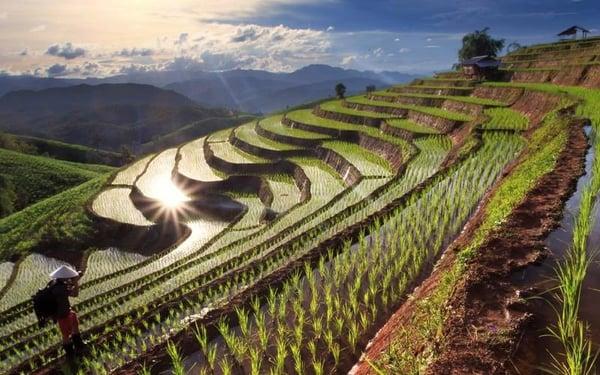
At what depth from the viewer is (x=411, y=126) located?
83.1 ft

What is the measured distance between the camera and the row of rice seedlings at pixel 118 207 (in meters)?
22.2

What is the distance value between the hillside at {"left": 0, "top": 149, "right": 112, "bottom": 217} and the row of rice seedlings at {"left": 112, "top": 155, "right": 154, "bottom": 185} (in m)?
10.5

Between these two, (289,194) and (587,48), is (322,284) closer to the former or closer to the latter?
(289,194)

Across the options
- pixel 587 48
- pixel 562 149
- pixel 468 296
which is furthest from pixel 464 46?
pixel 468 296

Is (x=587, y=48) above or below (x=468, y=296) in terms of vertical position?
above

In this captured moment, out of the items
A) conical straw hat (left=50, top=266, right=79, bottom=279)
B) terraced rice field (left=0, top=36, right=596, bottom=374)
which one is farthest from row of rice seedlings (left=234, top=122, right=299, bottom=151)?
conical straw hat (left=50, top=266, right=79, bottom=279)

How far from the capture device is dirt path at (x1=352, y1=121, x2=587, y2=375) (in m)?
4.29

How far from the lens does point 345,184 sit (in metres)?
20.5

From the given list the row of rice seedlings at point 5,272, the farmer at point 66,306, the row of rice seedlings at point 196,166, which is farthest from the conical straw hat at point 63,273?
the row of rice seedlings at point 196,166

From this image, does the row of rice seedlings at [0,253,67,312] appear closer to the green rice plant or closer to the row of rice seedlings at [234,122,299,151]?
the green rice plant

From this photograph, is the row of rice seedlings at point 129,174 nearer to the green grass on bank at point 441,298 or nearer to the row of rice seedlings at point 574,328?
the green grass on bank at point 441,298

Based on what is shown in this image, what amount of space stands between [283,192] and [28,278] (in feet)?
40.4

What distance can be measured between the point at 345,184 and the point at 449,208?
1000cm

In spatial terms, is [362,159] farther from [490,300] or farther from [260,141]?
[490,300]
